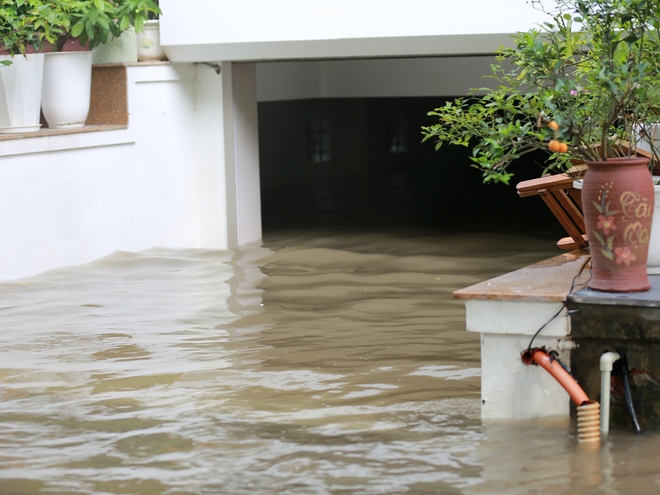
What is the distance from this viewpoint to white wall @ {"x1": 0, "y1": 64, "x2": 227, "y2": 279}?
297 inches

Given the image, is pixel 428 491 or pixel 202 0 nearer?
pixel 428 491

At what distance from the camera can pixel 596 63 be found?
15.0 feet

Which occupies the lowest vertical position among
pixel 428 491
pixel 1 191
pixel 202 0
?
pixel 428 491

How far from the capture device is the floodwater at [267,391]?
347 centimetres

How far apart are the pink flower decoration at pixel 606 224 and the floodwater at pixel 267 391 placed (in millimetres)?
749

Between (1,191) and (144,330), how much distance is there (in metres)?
2.09

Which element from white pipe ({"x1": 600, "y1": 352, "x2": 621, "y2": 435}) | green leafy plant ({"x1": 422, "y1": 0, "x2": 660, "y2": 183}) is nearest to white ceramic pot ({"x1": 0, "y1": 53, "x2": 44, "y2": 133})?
green leafy plant ({"x1": 422, "y1": 0, "x2": 660, "y2": 183})

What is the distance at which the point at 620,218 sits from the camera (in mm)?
3703

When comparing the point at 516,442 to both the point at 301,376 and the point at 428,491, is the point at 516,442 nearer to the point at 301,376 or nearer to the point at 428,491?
the point at 428,491

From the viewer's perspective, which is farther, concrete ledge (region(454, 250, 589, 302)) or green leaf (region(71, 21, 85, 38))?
green leaf (region(71, 21, 85, 38))

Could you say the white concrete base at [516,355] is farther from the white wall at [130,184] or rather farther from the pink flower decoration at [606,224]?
the white wall at [130,184]

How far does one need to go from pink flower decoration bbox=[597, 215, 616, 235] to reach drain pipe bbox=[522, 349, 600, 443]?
520 mm

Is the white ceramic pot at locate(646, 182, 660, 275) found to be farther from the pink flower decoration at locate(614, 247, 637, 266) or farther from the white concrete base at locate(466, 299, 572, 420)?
the white concrete base at locate(466, 299, 572, 420)

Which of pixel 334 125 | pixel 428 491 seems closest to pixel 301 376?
pixel 428 491
